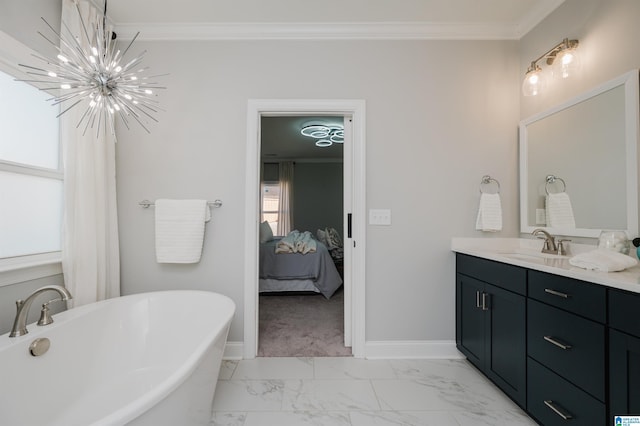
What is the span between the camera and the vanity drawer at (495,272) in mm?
1512

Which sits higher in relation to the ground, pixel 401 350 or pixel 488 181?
pixel 488 181

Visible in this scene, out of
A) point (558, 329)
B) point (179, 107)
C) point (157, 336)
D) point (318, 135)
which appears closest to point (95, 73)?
point (179, 107)

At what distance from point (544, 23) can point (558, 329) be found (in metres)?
2.12

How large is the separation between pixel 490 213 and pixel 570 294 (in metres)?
0.98

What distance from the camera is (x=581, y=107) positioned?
168 centimetres

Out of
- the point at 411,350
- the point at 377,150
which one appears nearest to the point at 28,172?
the point at 377,150

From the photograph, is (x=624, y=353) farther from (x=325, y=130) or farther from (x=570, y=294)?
(x=325, y=130)

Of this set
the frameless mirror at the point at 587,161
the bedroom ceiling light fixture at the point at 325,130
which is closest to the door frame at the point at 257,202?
the frameless mirror at the point at 587,161

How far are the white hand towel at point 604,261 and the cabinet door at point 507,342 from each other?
357 millimetres

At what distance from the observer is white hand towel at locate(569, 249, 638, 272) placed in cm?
119

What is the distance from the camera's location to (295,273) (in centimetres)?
368

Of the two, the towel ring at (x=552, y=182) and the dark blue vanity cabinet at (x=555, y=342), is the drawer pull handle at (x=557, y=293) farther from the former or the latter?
the towel ring at (x=552, y=182)

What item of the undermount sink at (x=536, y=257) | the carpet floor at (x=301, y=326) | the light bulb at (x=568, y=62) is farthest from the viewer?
the carpet floor at (x=301, y=326)

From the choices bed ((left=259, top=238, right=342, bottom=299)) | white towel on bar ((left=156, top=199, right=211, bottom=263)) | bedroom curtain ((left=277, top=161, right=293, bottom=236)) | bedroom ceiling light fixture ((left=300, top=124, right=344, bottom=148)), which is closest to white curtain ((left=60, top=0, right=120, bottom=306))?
white towel on bar ((left=156, top=199, right=211, bottom=263))
